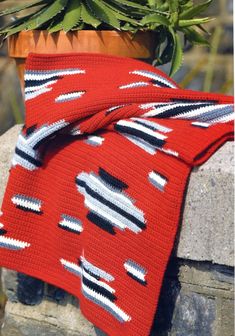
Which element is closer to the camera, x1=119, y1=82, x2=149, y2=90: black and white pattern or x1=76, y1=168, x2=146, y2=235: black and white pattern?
x1=76, y1=168, x2=146, y2=235: black and white pattern

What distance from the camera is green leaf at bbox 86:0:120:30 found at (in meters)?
2.77

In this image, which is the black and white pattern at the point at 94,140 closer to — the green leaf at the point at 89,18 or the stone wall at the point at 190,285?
the stone wall at the point at 190,285

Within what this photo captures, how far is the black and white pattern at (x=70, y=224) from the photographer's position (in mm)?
2533

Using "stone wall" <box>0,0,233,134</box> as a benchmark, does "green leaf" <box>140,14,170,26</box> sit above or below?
below

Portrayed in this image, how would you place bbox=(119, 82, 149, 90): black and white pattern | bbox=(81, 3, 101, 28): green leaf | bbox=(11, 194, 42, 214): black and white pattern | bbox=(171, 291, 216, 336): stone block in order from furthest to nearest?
bbox=(81, 3, 101, 28): green leaf → bbox=(11, 194, 42, 214): black and white pattern → bbox=(119, 82, 149, 90): black and white pattern → bbox=(171, 291, 216, 336): stone block

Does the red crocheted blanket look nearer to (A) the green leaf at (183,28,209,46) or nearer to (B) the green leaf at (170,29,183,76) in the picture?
(B) the green leaf at (170,29,183,76)

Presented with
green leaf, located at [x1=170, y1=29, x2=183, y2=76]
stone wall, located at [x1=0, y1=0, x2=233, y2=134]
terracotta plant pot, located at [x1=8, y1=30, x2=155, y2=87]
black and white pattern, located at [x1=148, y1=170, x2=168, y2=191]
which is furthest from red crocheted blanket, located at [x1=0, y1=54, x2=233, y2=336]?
stone wall, located at [x1=0, y1=0, x2=233, y2=134]

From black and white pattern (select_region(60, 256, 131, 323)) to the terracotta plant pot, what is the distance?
28.7 inches

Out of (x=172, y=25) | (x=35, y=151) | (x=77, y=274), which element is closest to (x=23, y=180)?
(x=35, y=151)

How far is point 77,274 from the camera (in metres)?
2.59

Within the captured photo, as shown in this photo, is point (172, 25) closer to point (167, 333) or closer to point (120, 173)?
point (120, 173)

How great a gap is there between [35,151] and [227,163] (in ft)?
2.09

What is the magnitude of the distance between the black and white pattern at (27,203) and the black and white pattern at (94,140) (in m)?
0.27

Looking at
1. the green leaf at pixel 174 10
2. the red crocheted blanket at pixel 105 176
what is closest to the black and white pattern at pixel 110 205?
the red crocheted blanket at pixel 105 176
